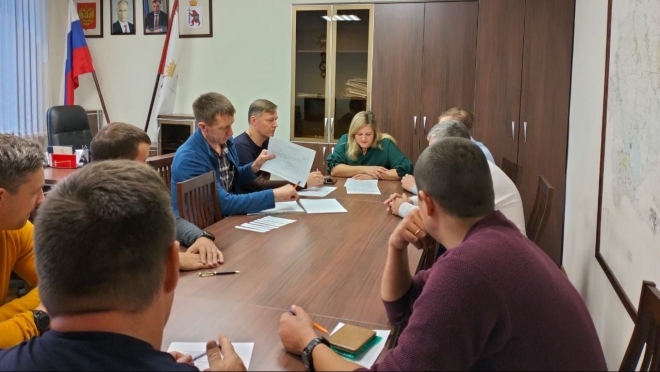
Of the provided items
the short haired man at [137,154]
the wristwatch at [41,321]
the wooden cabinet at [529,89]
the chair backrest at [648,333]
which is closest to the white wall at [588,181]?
the wooden cabinet at [529,89]

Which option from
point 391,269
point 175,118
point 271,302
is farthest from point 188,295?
point 175,118

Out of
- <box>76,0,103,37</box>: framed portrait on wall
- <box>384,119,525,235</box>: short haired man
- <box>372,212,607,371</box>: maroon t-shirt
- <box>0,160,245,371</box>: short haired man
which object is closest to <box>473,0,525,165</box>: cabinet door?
<box>384,119,525,235</box>: short haired man

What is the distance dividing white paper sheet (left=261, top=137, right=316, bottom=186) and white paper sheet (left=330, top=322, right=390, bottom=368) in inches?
72.4

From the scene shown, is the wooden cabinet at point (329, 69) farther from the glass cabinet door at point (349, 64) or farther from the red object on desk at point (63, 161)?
the red object on desk at point (63, 161)

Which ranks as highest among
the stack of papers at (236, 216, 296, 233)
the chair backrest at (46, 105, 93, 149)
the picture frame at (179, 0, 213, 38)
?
the picture frame at (179, 0, 213, 38)

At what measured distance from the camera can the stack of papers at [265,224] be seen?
7.99ft

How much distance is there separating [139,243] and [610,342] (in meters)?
2.17

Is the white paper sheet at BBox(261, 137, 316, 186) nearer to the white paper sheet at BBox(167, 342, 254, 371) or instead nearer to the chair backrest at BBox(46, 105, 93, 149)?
the white paper sheet at BBox(167, 342, 254, 371)

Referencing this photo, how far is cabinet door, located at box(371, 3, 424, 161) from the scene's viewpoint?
14.8ft

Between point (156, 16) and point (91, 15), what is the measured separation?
0.79 m

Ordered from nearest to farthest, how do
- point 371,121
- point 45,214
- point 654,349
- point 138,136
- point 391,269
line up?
point 45,214 → point 654,349 → point 391,269 → point 138,136 → point 371,121

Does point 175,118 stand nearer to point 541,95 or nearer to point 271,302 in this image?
point 541,95

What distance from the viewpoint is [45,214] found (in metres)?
0.86

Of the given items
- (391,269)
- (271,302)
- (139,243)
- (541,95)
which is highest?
(541,95)
